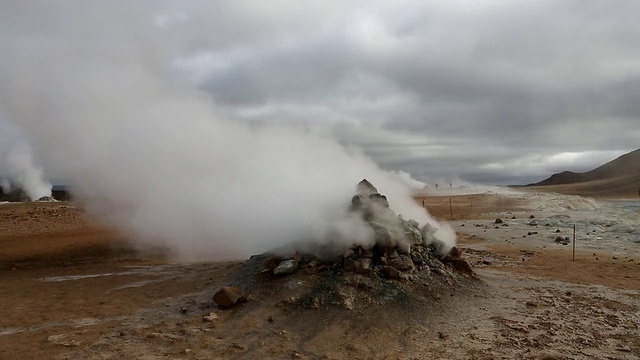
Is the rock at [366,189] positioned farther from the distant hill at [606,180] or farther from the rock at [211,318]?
the distant hill at [606,180]

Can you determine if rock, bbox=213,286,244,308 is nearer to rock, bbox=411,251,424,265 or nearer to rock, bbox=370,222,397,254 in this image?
rock, bbox=370,222,397,254

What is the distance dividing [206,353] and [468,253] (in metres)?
10.2

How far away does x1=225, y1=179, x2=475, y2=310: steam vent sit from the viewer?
7590 mm

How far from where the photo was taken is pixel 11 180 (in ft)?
152

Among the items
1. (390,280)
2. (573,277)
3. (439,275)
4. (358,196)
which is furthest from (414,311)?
(573,277)

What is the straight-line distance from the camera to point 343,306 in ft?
23.9

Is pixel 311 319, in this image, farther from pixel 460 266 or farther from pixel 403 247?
pixel 460 266

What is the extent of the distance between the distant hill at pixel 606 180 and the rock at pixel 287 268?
62737 millimetres

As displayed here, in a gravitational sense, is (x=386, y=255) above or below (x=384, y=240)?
below

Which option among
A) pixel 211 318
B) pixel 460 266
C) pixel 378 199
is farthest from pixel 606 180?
pixel 211 318

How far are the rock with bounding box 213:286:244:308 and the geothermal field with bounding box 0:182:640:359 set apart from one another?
22 mm

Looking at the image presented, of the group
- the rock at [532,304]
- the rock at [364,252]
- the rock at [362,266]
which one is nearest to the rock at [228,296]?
the rock at [362,266]

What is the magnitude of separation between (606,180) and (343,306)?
93.9m

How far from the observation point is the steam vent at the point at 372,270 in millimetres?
7590
